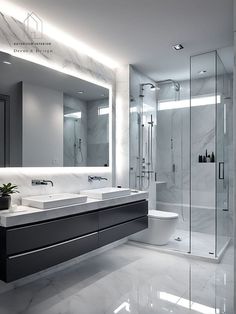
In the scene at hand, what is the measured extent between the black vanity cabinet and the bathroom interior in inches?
0.4

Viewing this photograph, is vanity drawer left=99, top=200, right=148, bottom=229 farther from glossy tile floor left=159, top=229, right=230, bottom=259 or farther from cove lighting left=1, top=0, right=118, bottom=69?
cove lighting left=1, top=0, right=118, bottom=69

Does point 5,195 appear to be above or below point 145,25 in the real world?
below

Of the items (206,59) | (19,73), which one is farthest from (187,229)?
(19,73)

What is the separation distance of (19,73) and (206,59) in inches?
97.2

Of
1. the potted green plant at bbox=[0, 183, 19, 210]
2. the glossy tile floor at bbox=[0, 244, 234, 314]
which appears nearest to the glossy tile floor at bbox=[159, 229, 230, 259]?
the glossy tile floor at bbox=[0, 244, 234, 314]

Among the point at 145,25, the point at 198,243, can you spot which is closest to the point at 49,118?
the point at 145,25

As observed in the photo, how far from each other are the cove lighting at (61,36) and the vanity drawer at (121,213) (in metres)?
2.04

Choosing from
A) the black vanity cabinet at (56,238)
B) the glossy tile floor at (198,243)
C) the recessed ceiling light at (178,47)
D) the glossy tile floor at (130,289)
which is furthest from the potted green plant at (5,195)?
the recessed ceiling light at (178,47)

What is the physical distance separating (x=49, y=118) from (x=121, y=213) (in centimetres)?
139

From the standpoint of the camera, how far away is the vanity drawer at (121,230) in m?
2.88

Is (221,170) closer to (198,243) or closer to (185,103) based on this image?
(198,243)

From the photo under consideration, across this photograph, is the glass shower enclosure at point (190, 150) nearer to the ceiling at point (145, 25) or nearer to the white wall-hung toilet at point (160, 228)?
the white wall-hung toilet at point (160, 228)

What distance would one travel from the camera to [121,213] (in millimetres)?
3154

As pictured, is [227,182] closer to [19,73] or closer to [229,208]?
[229,208]
